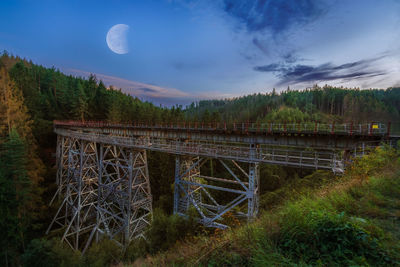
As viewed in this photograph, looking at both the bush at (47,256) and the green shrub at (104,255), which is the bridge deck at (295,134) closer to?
the green shrub at (104,255)

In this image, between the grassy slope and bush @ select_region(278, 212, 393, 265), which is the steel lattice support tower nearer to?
the grassy slope

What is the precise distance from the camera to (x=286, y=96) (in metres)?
99.4

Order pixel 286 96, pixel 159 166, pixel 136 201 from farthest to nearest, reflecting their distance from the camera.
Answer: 1. pixel 286 96
2. pixel 159 166
3. pixel 136 201

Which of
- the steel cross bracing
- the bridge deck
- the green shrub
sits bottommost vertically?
the green shrub

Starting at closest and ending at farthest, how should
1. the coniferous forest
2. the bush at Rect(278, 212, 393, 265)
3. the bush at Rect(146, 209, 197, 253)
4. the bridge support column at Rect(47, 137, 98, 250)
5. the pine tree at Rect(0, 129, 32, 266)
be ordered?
the bush at Rect(278, 212, 393, 265), the coniferous forest, the bush at Rect(146, 209, 197, 253), the pine tree at Rect(0, 129, 32, 266), the bridge support column at Rect(47, 137, 98, 250)

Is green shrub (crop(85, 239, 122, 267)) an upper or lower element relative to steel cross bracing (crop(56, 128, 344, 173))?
lower

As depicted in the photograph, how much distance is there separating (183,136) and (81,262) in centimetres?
1108

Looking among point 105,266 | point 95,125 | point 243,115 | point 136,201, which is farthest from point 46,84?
point 243,115

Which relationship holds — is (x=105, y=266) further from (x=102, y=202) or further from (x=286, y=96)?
(x=286, y=96)

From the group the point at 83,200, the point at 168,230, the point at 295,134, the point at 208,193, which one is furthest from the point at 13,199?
the point at 295,134

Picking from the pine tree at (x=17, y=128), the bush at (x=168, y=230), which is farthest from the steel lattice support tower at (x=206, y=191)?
the pine tree at (x=17, y=128)

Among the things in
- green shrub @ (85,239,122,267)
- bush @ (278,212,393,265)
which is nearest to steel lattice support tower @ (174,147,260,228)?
green shrub @ (85,239,122,267)

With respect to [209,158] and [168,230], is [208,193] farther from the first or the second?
[168,230]

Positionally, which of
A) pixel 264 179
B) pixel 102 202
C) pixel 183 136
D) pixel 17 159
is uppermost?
pixel 183 136
